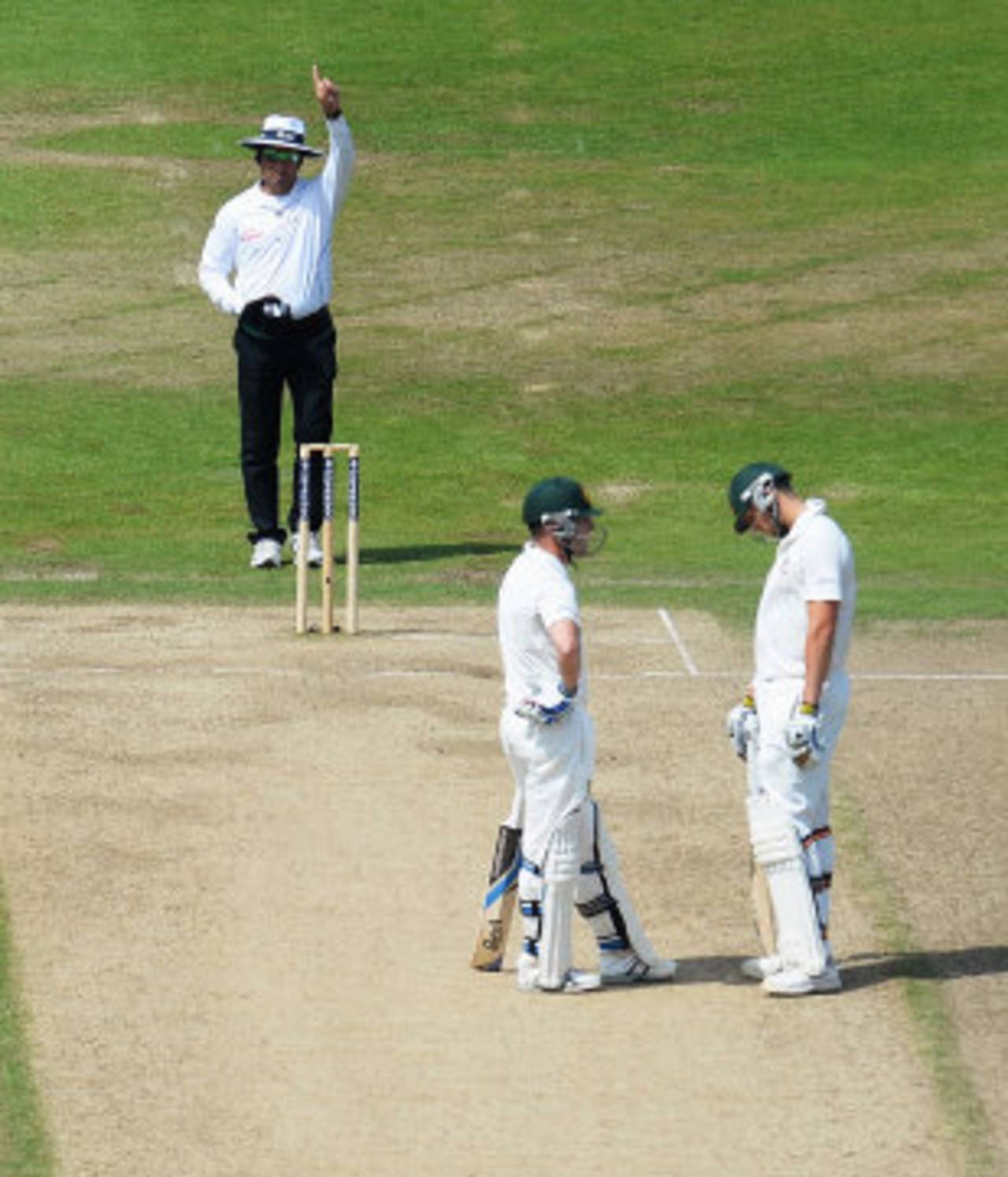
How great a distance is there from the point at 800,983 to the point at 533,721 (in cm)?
172

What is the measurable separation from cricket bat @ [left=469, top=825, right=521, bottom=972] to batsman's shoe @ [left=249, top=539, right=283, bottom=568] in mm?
9904

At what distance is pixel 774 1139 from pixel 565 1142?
2.76 feet

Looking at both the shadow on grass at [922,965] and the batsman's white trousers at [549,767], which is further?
the shadow on grass at [922,965]

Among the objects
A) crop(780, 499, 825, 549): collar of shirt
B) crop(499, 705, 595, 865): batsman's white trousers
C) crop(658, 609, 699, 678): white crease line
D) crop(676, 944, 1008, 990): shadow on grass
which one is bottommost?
crop(658, 609, 699, 678): white crease line

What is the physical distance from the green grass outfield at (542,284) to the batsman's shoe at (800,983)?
27.7 ft

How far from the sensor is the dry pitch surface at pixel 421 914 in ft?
38.5

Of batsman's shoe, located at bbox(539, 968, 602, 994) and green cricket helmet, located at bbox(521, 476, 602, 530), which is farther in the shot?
batsman's shoe, located at bbox(539, 968, 602, 994)

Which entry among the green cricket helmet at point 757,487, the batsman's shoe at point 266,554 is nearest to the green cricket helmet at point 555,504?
the green cricket helmet at point 757,487

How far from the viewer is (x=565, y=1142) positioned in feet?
38.0

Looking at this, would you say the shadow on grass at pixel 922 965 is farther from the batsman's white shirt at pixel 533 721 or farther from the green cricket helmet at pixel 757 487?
the green cricket helmet at pixel 757 487

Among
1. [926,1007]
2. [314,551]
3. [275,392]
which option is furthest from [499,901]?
[275,392]

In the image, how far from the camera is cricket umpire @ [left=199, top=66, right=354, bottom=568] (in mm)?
22688

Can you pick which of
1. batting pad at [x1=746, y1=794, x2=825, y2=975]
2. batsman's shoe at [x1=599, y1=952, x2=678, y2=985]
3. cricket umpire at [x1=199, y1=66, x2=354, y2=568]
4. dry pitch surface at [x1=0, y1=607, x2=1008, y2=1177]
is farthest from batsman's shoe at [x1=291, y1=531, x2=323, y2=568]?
batting pad at [x1=746, y1=794, x2=825, y2=975]

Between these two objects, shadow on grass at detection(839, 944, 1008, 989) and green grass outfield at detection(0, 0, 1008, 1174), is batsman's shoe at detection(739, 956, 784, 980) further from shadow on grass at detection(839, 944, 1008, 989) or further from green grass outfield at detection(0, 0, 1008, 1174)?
green grass outfield at detection(0, 0, 1008, 1174)
